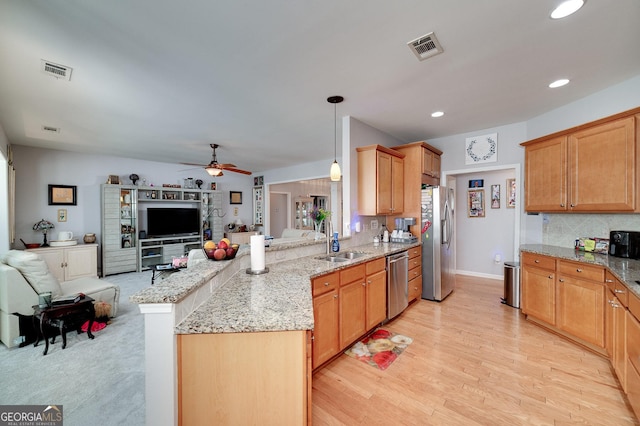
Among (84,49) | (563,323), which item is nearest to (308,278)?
(84,49)

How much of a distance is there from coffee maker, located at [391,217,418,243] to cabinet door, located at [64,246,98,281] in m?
6.01

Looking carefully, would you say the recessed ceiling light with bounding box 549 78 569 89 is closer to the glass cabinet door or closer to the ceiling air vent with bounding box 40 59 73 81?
the ceiling air vent with bounding box 40 59 73 81

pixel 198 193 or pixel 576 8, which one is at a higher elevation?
pixel 576 8

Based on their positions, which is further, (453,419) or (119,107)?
(119,107)

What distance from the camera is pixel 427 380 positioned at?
2131 mm

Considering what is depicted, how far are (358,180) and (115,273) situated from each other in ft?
19.0

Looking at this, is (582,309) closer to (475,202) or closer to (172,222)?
(475,202)

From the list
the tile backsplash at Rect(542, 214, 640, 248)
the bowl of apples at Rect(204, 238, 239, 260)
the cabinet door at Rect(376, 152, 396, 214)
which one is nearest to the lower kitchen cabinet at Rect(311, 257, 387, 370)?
the bowl of apples at Rect(204, 238, 239, 260)

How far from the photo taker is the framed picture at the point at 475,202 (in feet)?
17.2

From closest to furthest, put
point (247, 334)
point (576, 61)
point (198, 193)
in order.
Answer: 1. point (247, 334)
2. point (576, 61)
3. point (198, 193)

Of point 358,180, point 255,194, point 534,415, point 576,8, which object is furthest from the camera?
point 255,194

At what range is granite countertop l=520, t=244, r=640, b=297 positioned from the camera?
1.81 metres

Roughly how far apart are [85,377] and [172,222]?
4.89 m

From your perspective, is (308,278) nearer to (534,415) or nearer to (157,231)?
(534,415)
